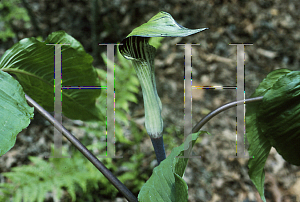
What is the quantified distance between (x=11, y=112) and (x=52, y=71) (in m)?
0.29

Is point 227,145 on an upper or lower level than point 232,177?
upper

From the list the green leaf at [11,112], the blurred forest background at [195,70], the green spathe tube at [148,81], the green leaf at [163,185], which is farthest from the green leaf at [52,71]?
the blurred forest background at [195,70]

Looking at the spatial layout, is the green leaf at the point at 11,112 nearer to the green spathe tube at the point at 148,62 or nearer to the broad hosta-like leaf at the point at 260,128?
the green spathe tube at the point at 148,62

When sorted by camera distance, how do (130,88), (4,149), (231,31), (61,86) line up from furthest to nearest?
(231,31) → (130,88) → (61,86) → (4,149)

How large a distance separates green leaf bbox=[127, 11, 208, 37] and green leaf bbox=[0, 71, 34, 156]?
25 centimetres

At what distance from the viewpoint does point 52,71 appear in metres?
0.74

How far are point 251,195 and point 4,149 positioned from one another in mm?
1376

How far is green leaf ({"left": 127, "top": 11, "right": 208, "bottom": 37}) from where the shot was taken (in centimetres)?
40

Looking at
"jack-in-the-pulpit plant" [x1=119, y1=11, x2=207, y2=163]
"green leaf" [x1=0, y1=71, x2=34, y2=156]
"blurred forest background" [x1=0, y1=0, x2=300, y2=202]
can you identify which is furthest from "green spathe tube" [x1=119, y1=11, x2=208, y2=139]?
"blurred forest background" [x1=0, y1=0, x2=300, y2=202]

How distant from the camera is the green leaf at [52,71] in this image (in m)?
0.67

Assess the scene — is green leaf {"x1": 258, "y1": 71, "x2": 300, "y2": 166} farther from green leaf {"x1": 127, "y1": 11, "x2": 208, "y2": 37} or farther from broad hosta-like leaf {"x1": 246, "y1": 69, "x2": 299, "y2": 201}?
green leaf {"x1": 127, "y1": 11, "x2": 208, "y2": 37}

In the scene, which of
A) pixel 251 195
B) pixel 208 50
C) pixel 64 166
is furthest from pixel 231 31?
pixel 64 166

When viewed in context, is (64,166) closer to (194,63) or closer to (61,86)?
(61,86)

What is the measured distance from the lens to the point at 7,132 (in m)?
0.45
